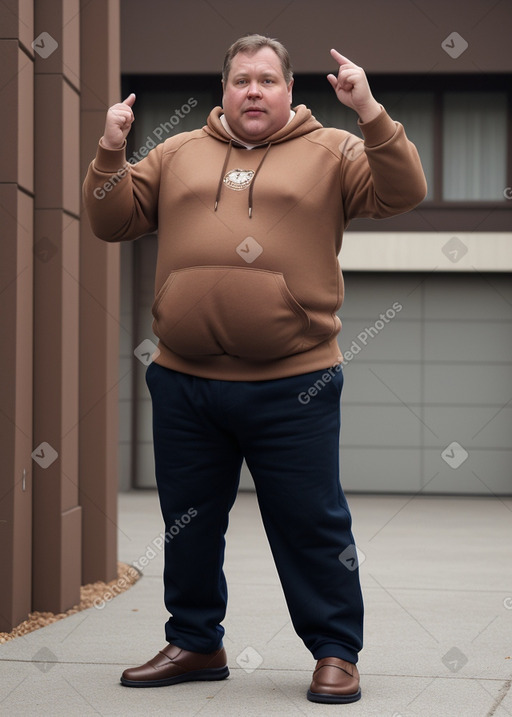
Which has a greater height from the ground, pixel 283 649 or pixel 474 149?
pixel 474 149

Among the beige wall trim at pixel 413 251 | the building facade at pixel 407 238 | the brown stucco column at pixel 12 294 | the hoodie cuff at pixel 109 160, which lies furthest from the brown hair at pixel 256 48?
the beige wall trim at pixel 413 251

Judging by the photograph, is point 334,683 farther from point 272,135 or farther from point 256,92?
point 256,92

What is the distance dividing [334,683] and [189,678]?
1.64 feet

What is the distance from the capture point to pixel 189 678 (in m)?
3.59

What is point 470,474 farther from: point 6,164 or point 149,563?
point 6,164

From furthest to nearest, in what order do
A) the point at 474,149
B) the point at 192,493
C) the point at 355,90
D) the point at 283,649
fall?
the point at 474,149
the point at 283,649
the point at 192,493
the point at 355,90

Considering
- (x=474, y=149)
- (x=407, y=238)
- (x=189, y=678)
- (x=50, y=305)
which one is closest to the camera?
(x=189, y=678)

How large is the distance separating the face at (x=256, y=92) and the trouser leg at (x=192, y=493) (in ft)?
2.54

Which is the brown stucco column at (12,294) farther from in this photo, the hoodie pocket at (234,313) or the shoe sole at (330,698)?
the shoe sole at (330,698)

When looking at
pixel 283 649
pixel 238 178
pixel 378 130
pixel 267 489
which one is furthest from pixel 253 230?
pixel 283 649

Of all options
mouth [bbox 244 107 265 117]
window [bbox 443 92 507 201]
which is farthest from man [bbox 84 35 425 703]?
window [bbox 443 92 507 201]

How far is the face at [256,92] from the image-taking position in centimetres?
334

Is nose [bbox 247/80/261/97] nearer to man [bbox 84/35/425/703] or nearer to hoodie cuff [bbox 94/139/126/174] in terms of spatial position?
man [bbox 84/35/425/703]

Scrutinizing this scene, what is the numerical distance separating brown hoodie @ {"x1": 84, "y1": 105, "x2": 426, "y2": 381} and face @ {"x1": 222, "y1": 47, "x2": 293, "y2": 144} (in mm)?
63
